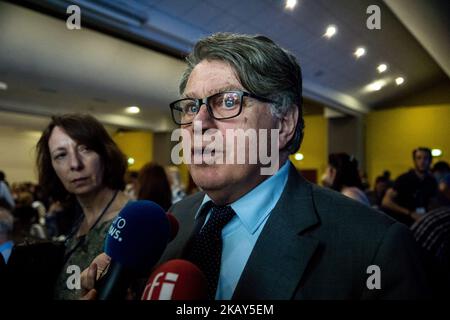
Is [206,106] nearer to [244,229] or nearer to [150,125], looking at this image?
[244,229]

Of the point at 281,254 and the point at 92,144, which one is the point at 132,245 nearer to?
the point at 281,254

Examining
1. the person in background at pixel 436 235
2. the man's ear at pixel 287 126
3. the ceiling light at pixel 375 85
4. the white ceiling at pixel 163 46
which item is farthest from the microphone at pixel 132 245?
the ceiling light at pixel 375 85

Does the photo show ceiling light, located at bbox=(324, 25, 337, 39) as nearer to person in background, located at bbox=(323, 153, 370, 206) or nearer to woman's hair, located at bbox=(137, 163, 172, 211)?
person in background, located at bbox=(323, 153, 370, 206)

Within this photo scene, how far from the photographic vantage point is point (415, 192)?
3.45m

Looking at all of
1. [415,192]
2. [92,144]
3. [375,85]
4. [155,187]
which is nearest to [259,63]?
[92,144]

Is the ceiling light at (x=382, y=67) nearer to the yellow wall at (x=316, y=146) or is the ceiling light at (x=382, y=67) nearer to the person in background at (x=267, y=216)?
the person in background at (x=267, y=216)

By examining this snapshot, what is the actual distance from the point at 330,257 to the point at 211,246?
0.84 ft

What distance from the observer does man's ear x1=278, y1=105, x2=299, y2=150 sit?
97cm

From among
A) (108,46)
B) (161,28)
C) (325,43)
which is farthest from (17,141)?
(325,43)

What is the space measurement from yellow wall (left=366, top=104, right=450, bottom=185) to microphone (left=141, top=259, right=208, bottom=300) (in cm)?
800

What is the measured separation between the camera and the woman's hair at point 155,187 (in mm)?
2965

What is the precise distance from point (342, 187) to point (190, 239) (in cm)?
199

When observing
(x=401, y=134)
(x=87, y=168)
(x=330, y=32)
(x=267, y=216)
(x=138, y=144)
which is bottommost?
(x=267, y=216)

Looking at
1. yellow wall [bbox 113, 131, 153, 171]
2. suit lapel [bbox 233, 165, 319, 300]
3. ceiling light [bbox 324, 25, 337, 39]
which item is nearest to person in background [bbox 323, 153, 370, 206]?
suit lapel [bbox 233, 165, 319, 300]
